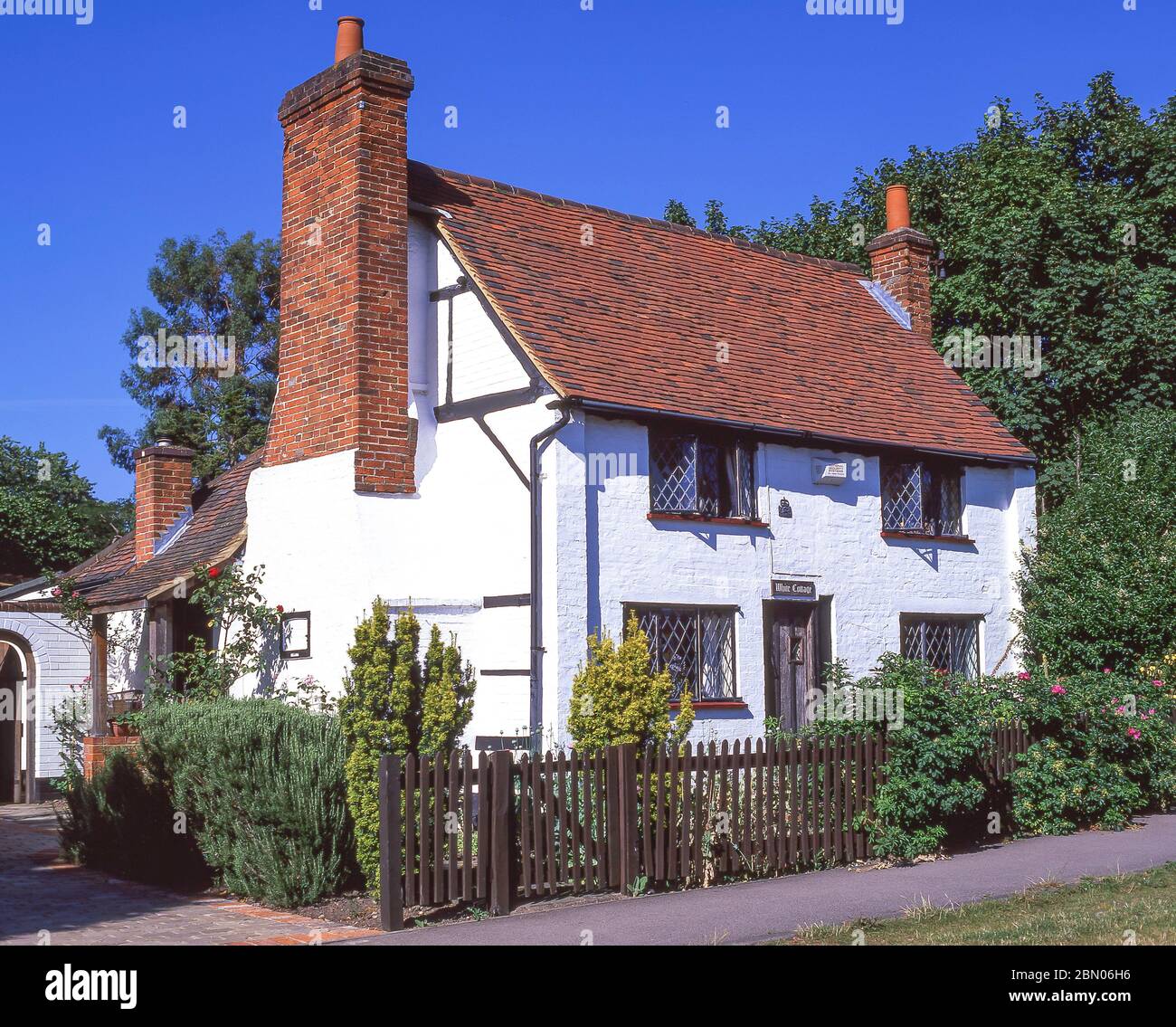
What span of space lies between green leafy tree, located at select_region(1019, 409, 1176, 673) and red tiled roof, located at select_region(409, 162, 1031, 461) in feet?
5.06

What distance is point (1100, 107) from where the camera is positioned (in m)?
31.9

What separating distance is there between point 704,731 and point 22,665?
12680mm

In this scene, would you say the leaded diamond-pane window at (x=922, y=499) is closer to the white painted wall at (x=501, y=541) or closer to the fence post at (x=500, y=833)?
the white painted wall at (x=501, y=541)

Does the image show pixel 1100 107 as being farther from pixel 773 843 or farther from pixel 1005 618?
pixel 773 843

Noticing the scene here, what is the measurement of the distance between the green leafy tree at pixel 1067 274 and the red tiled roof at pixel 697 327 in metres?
4.13

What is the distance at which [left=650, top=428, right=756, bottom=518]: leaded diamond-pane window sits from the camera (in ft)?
52.3

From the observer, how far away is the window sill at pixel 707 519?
15.6 meters

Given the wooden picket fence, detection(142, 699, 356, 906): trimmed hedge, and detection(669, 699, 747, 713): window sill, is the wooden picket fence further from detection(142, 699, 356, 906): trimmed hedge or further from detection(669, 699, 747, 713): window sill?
detection(669, 699, 747, 713): window sill

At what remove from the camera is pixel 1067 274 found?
24688mm

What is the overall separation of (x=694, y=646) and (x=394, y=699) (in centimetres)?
427

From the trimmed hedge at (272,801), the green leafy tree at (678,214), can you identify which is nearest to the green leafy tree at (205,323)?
the green leafy tree at (678,214)
